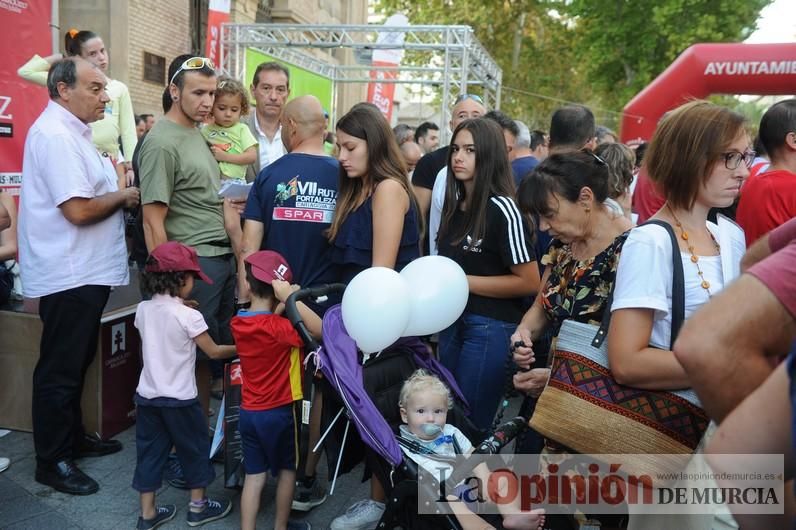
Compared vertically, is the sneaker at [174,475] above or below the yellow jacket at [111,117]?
below

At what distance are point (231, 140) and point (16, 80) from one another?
1.93 metres

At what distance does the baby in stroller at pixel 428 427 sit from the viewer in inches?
96.0

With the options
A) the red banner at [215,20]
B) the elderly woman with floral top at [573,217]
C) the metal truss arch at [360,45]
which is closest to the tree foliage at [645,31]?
the metal truss arch at [360,45]

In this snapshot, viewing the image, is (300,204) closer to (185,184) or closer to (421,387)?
(185,184)

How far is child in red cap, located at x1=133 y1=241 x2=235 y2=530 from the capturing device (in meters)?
3.01

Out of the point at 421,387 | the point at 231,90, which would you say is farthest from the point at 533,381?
the point at 231,90

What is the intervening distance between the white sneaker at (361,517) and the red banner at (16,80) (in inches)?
143

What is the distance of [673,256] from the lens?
1.83 meters

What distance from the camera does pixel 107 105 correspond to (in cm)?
504

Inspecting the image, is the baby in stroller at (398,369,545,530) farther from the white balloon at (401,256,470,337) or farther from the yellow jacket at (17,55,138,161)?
the yellow jacket at (17,55,138,161)

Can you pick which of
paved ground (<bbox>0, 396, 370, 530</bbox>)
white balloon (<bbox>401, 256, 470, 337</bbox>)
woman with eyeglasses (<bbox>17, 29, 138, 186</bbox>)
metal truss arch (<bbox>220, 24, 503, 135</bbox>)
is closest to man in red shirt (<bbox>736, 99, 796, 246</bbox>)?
white balloon (<bbox>401, 256, 470, 337</bbox>)

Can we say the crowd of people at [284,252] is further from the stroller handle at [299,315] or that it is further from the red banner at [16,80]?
the red banner at [16,80]

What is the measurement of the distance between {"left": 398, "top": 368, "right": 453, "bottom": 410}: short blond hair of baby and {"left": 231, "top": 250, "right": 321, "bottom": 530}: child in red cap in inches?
20.0

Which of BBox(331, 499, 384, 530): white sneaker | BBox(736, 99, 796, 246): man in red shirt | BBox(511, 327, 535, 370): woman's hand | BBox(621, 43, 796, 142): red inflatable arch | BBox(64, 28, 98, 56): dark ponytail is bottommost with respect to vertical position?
BBox(331, 499, 384, 530): white sneaker
